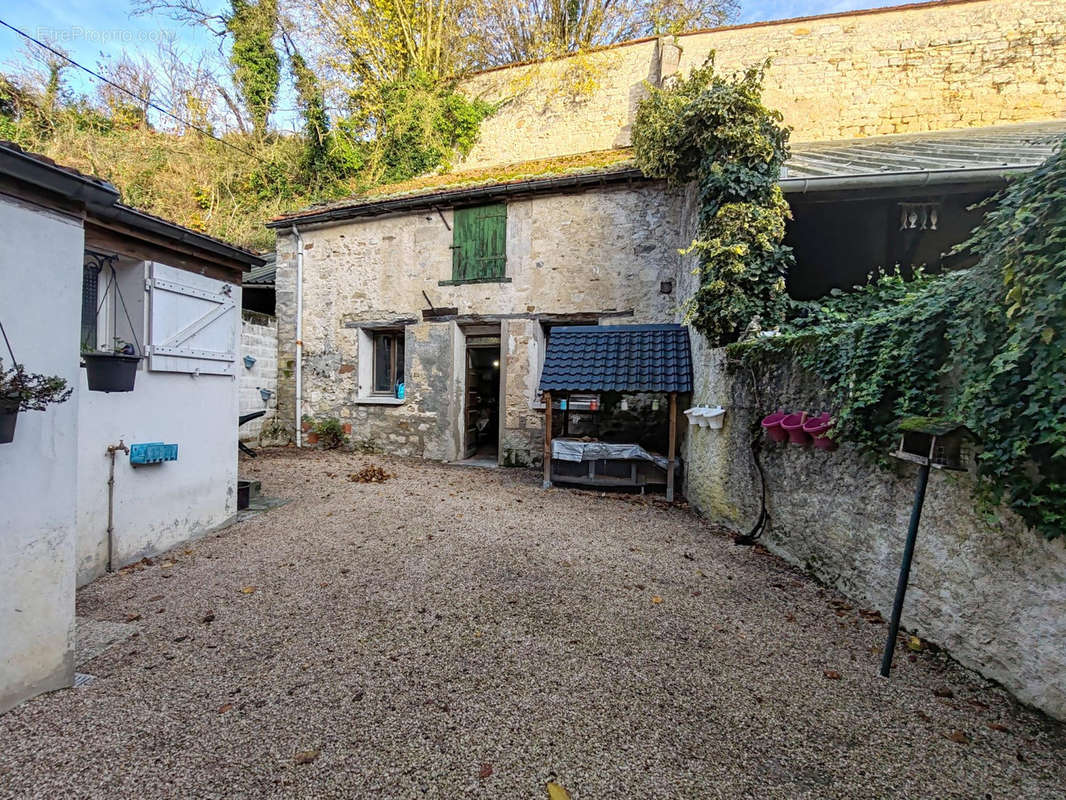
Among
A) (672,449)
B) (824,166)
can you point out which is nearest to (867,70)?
(824,166)

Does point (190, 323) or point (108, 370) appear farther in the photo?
point (190, 323)

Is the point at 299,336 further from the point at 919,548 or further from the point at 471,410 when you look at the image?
the point at 919,548

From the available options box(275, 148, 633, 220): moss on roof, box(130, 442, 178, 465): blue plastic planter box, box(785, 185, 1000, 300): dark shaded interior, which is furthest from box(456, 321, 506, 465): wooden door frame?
box(130, 442, 178, 465): blue plastic planter box

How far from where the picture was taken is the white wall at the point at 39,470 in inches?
74.6

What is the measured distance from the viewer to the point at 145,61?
12.4 metres

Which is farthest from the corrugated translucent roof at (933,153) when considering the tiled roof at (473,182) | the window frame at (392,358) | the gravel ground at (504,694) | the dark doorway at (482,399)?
the window frame at (392,358)

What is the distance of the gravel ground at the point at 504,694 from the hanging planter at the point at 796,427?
3.45 feet

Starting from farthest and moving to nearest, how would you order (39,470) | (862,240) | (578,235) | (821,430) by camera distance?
(578,235), (862,240), (821,430), (39,470)

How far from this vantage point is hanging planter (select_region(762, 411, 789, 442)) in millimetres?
3582

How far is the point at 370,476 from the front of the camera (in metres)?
Answer: 6.69

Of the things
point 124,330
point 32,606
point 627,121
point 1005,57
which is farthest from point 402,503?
point 1005,57

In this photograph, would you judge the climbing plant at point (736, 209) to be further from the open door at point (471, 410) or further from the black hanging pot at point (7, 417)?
the black hanging pot at point (7, 417)

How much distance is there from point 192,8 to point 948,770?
19.2 m

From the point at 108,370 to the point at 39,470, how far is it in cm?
113
